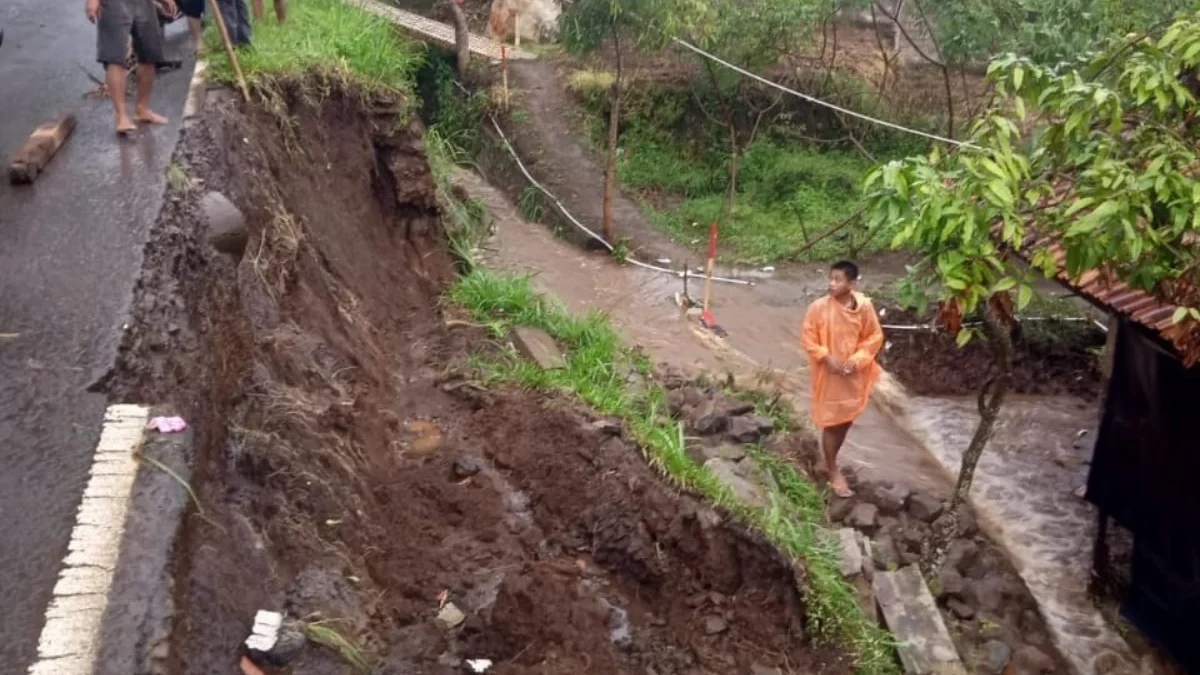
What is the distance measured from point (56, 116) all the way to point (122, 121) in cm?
67

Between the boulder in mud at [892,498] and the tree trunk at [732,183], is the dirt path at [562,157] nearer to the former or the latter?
the tree trunk at [732,183]

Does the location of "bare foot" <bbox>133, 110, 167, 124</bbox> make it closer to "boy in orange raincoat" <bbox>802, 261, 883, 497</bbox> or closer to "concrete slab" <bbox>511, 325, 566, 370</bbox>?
"concrete slab" <bbox>511, 325, 566, 370</bbox>

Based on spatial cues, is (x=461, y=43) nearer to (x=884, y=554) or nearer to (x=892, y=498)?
(x=892, y=498)

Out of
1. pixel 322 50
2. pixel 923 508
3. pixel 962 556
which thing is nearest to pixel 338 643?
pixel 962 556

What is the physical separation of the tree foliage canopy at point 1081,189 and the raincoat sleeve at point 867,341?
1.76 m

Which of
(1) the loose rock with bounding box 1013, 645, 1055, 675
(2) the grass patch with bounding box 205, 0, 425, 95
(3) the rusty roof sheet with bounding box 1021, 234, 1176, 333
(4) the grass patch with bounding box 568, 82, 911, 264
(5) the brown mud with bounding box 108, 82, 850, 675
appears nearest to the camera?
(5) the brown mud with bounding box 108, 82, 850, 675

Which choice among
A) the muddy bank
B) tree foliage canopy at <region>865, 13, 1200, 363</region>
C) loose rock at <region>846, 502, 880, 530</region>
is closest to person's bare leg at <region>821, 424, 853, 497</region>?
loose rock at <region>846, 502, 880, 530</region>

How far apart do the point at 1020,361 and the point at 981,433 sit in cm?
501

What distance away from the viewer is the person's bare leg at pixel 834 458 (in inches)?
312

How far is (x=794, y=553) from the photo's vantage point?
607cm

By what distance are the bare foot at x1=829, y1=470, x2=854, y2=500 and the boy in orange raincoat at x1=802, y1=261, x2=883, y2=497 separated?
643 millimetres

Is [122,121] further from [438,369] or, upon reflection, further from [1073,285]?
[1073,285]

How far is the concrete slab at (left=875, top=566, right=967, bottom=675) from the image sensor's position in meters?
6.05

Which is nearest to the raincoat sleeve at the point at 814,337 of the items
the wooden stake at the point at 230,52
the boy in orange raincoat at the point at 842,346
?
the boy in orange raincoat at the point at 842,346
